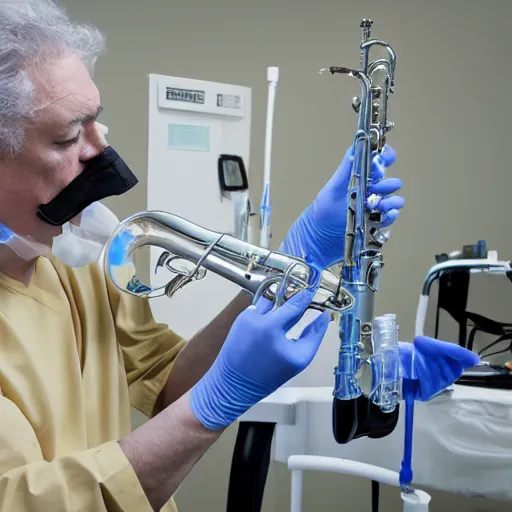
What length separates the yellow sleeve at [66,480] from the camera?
0.75 metres

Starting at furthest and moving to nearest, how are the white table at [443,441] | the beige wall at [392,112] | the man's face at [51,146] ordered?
the beige wall at [392,112] → the white table at [443,441] → the man's face at [51,146]

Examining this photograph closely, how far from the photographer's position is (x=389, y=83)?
0.96 metres

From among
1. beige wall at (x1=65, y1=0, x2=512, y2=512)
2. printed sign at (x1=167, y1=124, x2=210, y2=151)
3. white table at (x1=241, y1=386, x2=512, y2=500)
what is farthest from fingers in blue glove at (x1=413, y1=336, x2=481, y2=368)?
beige wall at (x1=65, y1=0, x2=512, y2=512)

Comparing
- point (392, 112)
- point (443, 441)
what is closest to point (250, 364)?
point (443, 441)

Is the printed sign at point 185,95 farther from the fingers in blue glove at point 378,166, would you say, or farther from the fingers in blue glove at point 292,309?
the fingers in blue glove at point 292,309

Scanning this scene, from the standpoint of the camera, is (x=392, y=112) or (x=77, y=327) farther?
(x=392, y=112)

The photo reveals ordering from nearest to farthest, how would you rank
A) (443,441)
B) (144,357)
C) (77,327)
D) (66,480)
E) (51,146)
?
(66,480), (51,146), (77,327), (144,357), (443,441)

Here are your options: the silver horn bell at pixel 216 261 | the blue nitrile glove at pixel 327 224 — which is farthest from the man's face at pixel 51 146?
the blue nitrile glove at pixel 327 224

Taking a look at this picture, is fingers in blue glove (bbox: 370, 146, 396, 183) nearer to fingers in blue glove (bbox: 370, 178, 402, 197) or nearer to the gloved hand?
fingers in blue glove (bbox: 370, 178, 402, 197)

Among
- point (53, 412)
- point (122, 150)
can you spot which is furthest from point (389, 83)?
point (122, 150)

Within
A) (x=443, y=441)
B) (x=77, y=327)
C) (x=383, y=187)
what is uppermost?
(x=383, y=187)

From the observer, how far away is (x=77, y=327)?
3.39 ft

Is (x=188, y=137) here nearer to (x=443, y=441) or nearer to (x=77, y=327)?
(x=77, y=327)

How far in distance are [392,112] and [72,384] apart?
1486 mm
